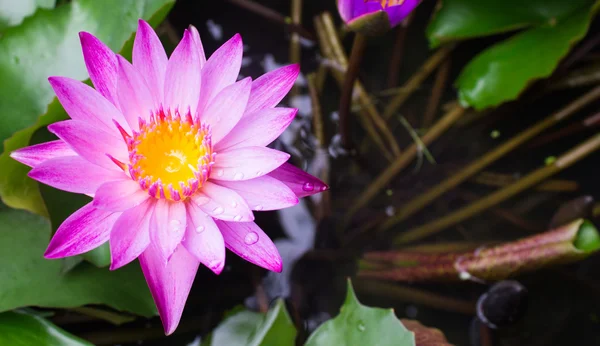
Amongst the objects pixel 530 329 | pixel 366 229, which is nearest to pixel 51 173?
pixel 366 229

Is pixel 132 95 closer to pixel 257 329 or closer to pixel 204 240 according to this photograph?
pixel 204 240

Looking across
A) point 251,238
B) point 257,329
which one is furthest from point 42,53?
point 257,329

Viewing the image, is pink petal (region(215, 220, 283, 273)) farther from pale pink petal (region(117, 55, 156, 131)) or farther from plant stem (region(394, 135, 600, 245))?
plant stem (region(394, 135, 600, 245))

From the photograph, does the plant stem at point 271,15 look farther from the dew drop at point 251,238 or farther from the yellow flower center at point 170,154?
the dew drop at point 251,238

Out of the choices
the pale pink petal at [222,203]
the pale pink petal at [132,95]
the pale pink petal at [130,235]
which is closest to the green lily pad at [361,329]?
the pale pink petal at [222,203]

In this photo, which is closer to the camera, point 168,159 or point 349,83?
point 168,159

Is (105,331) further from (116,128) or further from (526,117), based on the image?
(526,117)

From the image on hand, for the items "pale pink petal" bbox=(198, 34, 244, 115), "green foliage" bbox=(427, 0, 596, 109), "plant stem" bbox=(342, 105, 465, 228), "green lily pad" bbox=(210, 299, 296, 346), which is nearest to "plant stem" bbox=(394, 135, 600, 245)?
"plant stem" bbox=(342, 105, 465, 228)
